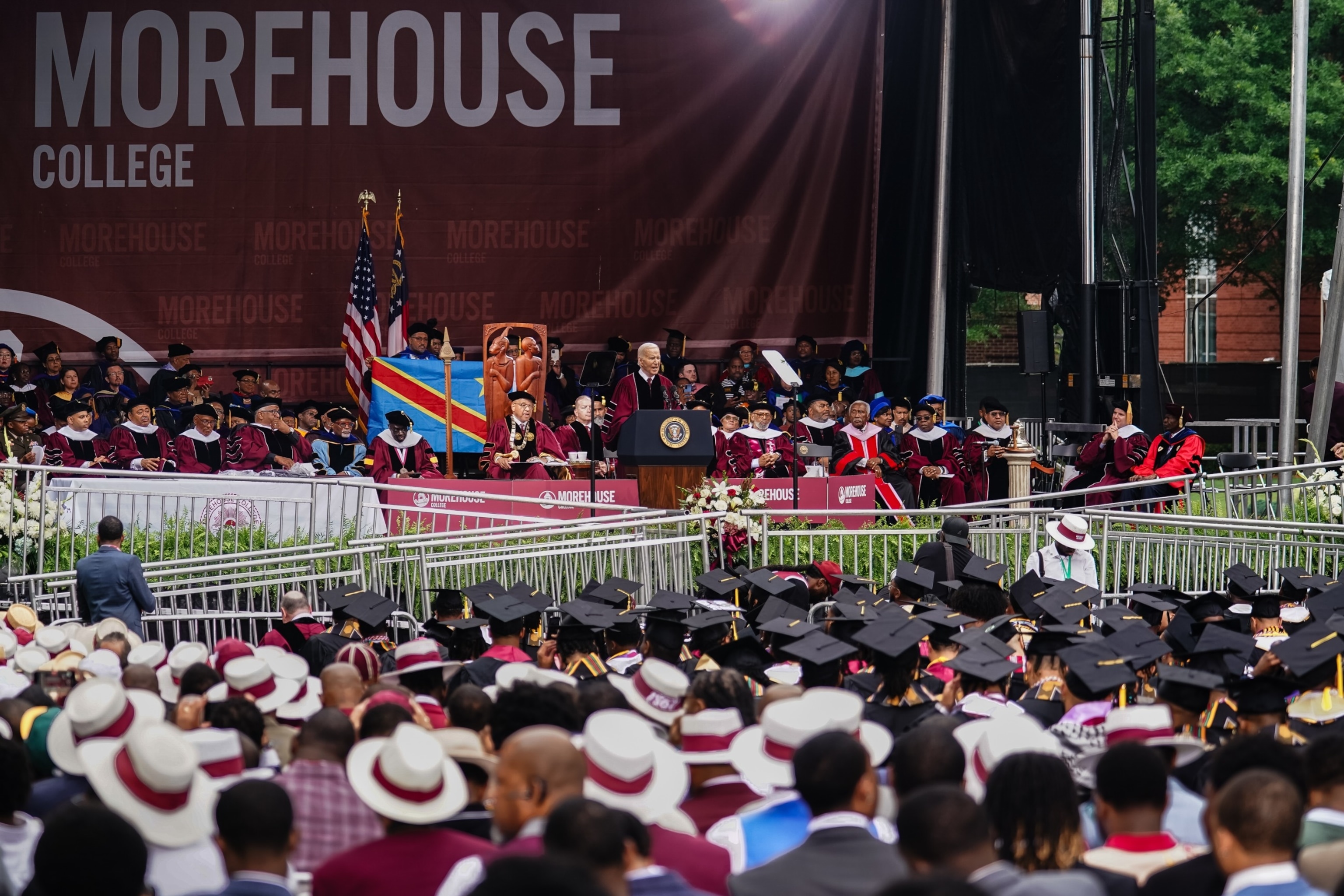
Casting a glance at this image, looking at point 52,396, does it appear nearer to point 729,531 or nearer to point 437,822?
point 729,531

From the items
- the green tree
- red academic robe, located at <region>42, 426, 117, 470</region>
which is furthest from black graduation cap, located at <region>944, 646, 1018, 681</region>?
the green tree

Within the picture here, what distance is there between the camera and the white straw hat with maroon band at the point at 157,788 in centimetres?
366

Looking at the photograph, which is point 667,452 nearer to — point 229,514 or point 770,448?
point 229,514

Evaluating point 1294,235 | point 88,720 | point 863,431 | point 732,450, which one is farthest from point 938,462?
point 88,720

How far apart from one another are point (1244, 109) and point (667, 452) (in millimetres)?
17348

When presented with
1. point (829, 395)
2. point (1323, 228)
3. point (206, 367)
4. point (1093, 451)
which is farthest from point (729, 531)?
point (1323, 228)

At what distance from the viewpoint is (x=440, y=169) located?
20188 millimetres

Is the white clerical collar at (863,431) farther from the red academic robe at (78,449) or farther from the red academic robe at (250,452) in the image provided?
the red academic robe at (78,449)

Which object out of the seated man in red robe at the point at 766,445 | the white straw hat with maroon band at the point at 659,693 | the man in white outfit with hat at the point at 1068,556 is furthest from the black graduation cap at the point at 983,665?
the seated man in red robe at the point at 766,445

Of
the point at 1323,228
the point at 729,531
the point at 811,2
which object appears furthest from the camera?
the point at 1323,228

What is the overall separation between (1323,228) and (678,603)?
2118 centimetres

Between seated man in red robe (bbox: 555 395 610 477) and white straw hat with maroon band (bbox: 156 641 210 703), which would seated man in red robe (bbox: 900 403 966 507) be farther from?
white straw hat with maroon band (bbox: 156 641 210 703)

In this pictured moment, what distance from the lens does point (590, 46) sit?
20094 millimetres

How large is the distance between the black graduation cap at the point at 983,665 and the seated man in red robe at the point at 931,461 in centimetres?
1056
